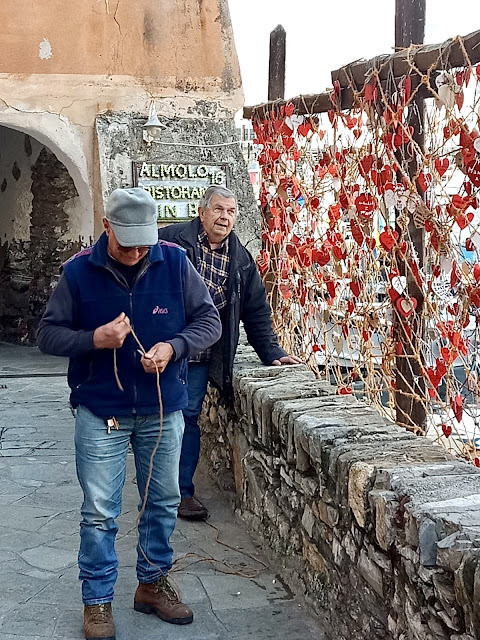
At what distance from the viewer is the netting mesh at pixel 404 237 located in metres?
3.16

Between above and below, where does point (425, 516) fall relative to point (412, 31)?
below

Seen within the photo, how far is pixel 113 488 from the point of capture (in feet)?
9.34

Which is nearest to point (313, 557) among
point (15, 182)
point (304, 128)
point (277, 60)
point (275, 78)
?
point (304, 128)

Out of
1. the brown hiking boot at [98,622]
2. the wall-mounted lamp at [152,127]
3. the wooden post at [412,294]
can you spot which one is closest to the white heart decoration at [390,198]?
the wooden post at [412,294]

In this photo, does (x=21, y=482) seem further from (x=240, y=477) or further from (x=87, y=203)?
(x=87, y=203)

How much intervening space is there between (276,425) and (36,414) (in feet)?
11.8

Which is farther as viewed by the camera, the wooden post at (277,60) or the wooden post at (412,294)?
the wooden post at (277,60)

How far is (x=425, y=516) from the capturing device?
2.09m

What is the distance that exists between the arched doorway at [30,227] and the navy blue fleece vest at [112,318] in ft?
22.6

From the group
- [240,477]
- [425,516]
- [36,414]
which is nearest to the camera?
[425,516]

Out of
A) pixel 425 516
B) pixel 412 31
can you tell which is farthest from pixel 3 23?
pixel 425 516

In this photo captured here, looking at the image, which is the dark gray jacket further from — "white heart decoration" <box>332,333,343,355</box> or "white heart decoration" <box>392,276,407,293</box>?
"white heart decoration" <box>392,276,407,293</box>

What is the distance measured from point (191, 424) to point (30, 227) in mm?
7173

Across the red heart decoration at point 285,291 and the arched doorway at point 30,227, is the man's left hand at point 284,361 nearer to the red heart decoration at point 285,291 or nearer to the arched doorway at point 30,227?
the red heart decoration at point 285,291
